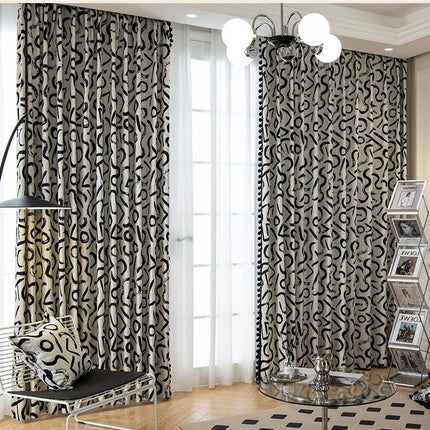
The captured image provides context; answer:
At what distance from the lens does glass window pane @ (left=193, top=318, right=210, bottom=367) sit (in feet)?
14.7

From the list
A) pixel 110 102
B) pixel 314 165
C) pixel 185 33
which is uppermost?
pixel 185 33

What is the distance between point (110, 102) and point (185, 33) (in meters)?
0.88

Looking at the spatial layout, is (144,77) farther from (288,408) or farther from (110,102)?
(288,408)

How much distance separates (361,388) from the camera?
304cm

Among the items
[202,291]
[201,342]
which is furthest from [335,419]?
[202,291]

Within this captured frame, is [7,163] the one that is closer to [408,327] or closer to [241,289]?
[241,289]

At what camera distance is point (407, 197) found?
4.68 meters

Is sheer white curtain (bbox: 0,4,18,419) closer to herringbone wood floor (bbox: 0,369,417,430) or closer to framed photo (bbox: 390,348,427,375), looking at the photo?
herringbone wood floor (bbox: 0,369,417,430)

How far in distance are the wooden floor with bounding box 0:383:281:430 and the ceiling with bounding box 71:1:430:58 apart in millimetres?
2791

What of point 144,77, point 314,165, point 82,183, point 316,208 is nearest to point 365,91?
point 314,165

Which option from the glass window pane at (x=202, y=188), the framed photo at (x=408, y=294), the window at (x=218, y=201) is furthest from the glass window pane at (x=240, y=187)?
the framed photo at (x=408, y=294)

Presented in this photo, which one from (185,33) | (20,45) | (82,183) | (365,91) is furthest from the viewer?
(365,91)

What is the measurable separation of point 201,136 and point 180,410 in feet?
6.86

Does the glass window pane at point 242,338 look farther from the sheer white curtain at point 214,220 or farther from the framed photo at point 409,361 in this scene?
the framed photo at point 409,361
